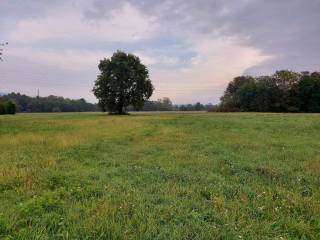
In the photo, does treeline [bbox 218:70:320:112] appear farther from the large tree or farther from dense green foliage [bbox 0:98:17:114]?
dense green foliage [bbox 0:98:17:114]

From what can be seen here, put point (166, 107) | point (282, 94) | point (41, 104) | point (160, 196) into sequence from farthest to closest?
point (166, 107)
point (41, 104)
point (282, 94)
point (160, 196)

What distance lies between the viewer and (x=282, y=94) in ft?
255

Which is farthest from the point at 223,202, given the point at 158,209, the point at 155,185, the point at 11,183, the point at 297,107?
the point at 297,107

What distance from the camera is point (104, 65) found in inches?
2436

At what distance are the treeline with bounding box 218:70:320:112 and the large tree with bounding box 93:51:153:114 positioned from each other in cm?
3255

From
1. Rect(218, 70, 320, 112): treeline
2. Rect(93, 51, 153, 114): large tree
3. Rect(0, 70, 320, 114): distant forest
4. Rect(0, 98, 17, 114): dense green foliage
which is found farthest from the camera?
Rect(218, 70, 320, 112): treeline

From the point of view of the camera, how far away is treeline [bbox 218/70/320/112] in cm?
7506

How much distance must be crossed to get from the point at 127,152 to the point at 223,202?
274 inches

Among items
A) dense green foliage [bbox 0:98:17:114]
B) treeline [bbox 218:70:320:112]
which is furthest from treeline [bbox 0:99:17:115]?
treeline [bbox 218:70:320:112]

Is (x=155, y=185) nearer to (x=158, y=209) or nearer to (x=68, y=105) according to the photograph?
(x=158, y=209)

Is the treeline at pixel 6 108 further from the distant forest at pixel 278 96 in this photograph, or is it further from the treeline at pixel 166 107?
the treeline at pixel 166 107

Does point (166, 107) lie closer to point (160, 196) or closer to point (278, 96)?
point (278, 96)

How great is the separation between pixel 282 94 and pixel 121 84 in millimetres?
42146

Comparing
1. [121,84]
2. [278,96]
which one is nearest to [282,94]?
[278,96]
